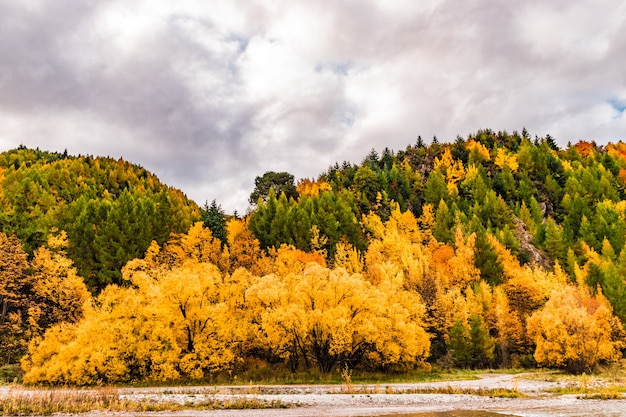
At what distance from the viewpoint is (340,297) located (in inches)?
1954

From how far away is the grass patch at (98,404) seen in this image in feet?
91.9

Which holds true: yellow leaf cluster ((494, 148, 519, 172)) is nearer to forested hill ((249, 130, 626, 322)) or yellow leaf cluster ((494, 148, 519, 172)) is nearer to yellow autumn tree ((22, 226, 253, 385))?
forested hill ((249, 130, 626, 322))

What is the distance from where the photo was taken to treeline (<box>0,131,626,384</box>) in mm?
46688

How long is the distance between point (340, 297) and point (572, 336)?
31.1 meters

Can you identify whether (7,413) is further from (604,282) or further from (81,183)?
(81,183)

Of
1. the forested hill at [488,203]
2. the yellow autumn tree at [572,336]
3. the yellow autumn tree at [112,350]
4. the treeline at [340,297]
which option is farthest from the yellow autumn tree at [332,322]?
the forested hill at [488,203]

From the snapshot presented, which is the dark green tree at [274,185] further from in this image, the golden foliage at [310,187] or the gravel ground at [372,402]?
the gravel ground at [372,402]

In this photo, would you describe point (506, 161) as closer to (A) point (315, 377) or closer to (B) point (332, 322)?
(B) point (332, 322)

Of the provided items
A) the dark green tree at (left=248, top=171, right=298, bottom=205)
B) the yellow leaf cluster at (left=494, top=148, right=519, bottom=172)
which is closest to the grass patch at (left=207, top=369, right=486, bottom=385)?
the dark green tree at (left=248, top=171, right=298, bottom=205)

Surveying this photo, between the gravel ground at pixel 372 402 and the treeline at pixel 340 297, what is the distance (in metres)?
7.25

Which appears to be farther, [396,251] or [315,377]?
[396,251]

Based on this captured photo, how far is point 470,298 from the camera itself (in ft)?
235

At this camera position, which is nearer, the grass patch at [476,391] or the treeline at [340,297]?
the grass patch at [476,391]

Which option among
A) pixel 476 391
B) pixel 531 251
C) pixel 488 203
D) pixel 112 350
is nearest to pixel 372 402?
pixel 476 391
